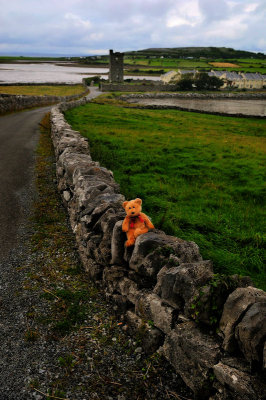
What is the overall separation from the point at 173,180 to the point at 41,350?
7937mm

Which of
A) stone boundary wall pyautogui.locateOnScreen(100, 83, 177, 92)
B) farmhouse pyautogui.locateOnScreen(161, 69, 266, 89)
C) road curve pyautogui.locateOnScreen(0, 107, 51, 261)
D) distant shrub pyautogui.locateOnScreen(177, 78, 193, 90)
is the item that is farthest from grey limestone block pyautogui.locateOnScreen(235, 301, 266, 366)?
farmhouse pyautogui.locateOnScreen(161, 69, 266, 89)

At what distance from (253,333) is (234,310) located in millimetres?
302

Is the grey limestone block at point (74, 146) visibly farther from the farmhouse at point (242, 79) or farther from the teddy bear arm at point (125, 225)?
the farmhouse at point (242, 79)

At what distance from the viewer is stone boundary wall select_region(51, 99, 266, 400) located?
2988mm

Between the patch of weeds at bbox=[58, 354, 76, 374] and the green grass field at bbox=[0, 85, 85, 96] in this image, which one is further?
the green grass field at bbox=[0, 85, 85, 96]

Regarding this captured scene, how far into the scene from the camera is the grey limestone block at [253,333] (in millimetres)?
2891

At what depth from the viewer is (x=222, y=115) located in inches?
1559

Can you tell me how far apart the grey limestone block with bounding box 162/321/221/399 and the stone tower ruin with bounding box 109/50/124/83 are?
110517mm

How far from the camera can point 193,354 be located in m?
3.38

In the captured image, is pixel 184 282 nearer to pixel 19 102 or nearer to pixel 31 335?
pixel 31 335

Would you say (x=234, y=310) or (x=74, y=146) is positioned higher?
(x=74, y=146)

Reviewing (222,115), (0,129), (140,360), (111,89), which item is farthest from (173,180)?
(111,89)

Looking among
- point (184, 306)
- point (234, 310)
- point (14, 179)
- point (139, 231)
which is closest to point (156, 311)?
point (184, 306)

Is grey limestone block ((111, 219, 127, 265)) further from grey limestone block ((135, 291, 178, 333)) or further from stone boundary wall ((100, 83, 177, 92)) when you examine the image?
stone boundary wall ((100, 83, 177, 92))
